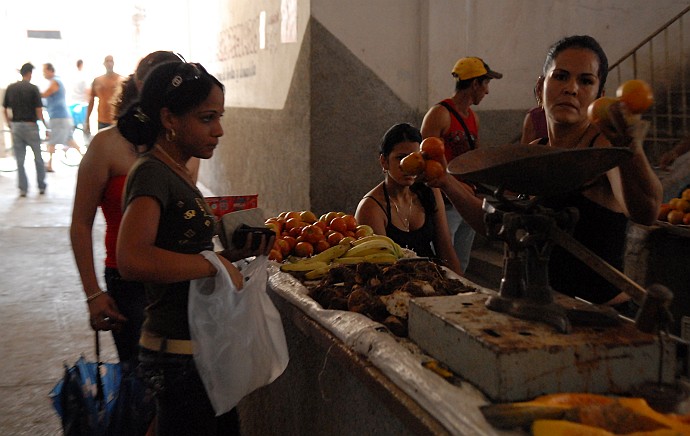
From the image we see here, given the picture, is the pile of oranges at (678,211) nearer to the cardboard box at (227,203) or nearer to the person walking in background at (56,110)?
the cardboard box at (227,203)

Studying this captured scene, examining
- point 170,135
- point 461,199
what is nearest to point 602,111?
point 461,199

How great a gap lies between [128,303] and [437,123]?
2959mm

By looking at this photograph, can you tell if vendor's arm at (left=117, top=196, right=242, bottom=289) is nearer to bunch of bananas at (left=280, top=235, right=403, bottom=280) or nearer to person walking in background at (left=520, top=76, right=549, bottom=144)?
bunch of bananas at (left=280, top=235, right=403, bottom=280)

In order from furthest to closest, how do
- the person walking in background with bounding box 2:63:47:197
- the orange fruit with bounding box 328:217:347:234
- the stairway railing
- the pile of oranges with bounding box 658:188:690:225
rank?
the person walking in background with bounding box 2:63:47:197 < the stairway railing < the pile of oranges with bounding box 658:188:690:225 < the orange fruit with bounding box 328:217:347:234

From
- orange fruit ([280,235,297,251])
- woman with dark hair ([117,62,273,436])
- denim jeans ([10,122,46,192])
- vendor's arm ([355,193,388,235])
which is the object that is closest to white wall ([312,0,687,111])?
vendor's arm ([355,193,388,235])

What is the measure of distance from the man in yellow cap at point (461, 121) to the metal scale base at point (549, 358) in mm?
3363

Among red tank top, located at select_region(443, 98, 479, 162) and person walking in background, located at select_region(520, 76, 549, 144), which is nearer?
red tank top, located at select_region(443, 98, 479, 162)

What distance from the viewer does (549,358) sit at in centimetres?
162

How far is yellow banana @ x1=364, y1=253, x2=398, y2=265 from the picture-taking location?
10.2 feet

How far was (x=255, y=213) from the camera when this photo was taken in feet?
8.61

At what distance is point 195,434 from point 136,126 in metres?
1.00

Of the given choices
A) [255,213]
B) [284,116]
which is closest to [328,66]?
[284,116]

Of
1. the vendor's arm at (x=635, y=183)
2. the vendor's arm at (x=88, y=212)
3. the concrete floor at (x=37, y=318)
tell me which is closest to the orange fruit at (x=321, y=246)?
the vendor's arm at (x=88, y=212)

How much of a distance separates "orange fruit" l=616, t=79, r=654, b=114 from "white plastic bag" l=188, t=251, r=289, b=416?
1.28m
